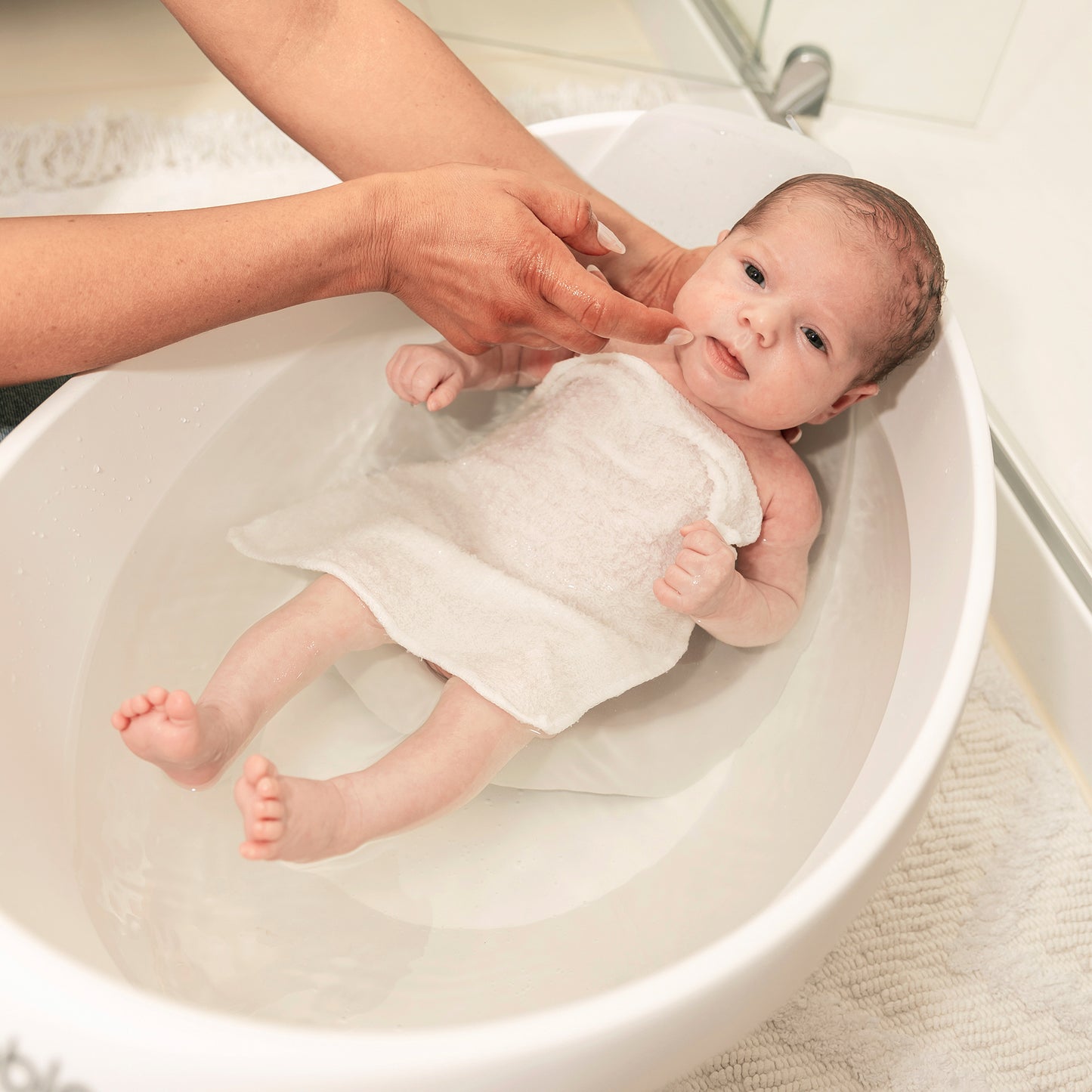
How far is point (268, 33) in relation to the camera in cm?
102

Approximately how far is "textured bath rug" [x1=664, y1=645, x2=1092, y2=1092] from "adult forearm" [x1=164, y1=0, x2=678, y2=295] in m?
0.67

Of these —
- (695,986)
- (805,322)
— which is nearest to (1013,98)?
(805,322)

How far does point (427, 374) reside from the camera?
3.40 ft

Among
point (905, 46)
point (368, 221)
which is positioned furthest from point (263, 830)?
point (905, 46)

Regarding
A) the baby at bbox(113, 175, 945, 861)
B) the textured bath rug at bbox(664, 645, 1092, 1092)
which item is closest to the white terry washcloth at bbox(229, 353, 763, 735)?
the baby at bbox(113, 175, 945, 861)

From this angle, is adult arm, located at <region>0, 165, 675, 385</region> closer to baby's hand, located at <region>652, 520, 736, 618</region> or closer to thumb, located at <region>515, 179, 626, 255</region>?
thumb, located at <region>515, 179, 626, 255</region>

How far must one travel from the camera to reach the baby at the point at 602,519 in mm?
877

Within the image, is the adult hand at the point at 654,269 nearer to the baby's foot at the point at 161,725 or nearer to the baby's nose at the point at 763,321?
the baby's nose at the point at 763,321

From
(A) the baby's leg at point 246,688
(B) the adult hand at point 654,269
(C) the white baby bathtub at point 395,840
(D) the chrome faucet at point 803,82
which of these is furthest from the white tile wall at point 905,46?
(A) the baby's leg at point 246,688

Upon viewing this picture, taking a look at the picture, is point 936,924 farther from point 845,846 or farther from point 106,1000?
point 106,1000

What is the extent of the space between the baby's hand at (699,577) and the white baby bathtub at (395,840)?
0.17m

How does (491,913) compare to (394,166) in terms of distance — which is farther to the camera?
(394,166)

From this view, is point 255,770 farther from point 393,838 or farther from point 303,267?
point 303,267

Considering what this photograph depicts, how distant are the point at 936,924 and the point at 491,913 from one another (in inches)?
18.0
